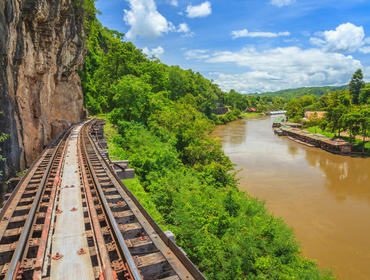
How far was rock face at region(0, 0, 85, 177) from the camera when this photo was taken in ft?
31.6

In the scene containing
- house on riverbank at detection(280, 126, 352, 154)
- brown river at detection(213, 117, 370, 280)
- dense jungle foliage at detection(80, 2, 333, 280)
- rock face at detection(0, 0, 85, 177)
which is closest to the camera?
dense jungle foliage at detection(80, 2, 333, 280)

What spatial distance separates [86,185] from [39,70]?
1245 cm

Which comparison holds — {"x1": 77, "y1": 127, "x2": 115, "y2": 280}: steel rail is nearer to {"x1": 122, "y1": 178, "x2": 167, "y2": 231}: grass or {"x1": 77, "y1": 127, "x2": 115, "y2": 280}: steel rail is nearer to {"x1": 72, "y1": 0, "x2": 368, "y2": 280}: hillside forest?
{"x1": 122, "y1": 178, "x2": 167, "y2": 231}: grass

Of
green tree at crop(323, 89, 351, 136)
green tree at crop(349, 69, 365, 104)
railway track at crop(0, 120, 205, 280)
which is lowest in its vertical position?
railway track at crop(0, 120, 205, 280)

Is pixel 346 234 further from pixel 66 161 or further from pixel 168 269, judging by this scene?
pixel 66 161

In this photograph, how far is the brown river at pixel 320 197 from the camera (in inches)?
539

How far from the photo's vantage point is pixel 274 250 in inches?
412

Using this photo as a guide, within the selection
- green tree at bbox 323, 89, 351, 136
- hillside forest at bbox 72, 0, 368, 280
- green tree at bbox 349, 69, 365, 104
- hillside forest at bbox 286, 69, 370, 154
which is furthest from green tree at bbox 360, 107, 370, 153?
green tree at bbox 349, 69, 365, 104

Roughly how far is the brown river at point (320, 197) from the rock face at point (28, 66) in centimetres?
1529

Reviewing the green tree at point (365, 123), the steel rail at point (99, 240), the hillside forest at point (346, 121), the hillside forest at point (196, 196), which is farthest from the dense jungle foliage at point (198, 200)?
the hillside forest at point (346, 121)

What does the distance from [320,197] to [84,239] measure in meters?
21.9

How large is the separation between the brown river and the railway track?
39.8 ft

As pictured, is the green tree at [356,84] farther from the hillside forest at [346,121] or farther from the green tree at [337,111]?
the green tree at [337,111]

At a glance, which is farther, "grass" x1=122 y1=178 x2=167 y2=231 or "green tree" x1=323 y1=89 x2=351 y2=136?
"green tree" x1=323 y1=89 x2=351 y2=136
